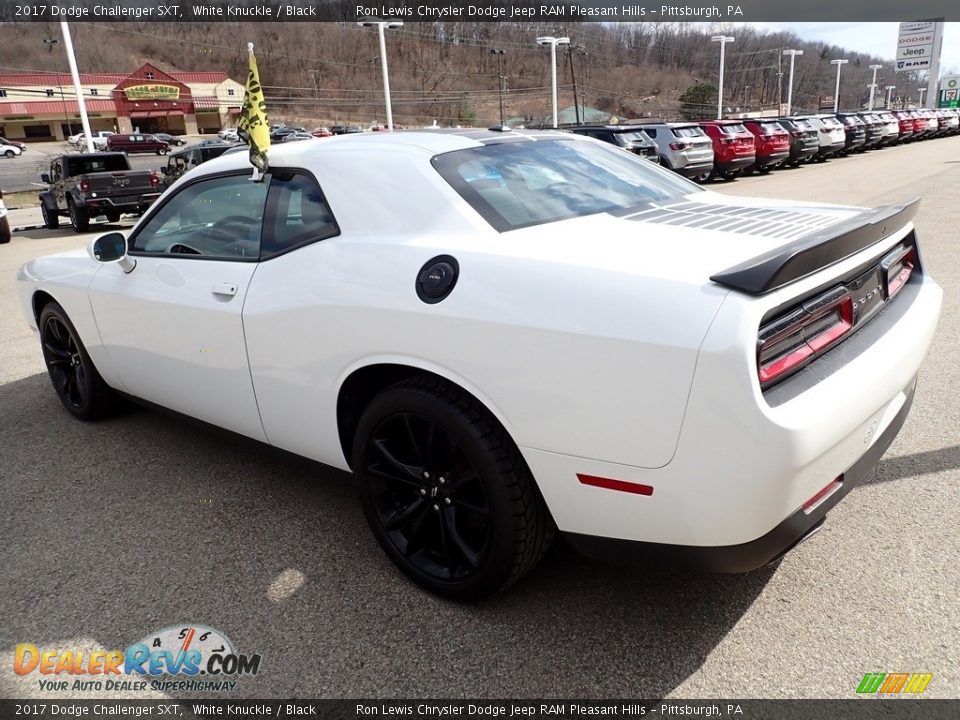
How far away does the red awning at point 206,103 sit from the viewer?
9881 cm

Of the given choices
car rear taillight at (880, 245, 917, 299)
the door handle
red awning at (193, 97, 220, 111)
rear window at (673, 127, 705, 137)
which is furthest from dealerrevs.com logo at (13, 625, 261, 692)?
red awning at (193, 97, 220, 111)

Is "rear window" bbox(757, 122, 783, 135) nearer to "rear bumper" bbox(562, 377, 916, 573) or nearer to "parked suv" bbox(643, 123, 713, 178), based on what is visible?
"parked suv" bbox(643, 123, 713, 178)

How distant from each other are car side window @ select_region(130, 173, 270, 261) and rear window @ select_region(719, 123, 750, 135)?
18967 millimetres

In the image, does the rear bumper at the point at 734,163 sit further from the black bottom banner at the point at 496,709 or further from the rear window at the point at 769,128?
the black bottom banner at the point at 496,709

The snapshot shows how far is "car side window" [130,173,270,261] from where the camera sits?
312 cm

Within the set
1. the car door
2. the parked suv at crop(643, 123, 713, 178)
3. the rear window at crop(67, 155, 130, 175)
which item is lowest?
the parked suv at crop(643, 123, 713, 178)

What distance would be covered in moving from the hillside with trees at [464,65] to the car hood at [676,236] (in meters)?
126

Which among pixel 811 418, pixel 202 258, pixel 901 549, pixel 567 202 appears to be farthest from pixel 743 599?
pixel 202 258

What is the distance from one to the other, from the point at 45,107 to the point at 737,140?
9366 centimetres

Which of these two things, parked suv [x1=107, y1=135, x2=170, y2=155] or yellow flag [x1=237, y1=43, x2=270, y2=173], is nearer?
yellow flag [x1=237, y1=43, x2=270, y2=173]

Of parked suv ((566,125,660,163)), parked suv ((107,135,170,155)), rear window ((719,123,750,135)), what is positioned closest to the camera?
parked suv ((566,125,660,163))

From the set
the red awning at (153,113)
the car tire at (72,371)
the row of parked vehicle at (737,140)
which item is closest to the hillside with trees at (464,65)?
the red awning at (153,113)

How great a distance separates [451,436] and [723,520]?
0.86 meters

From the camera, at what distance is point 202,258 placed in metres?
3.24
